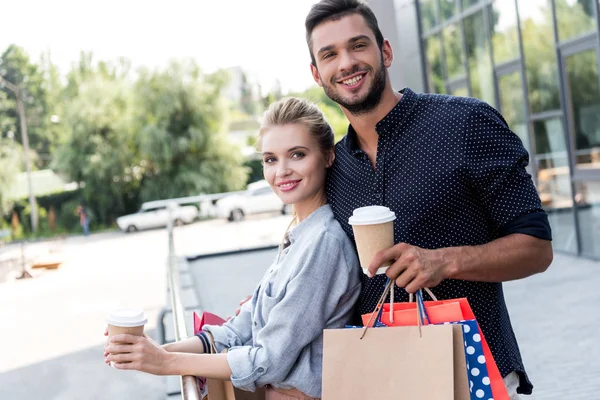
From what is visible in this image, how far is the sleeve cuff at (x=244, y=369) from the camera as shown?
2.02 metres

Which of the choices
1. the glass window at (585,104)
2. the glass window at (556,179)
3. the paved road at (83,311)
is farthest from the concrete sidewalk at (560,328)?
the paved road at (83,311)

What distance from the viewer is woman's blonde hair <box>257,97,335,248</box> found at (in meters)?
2.20

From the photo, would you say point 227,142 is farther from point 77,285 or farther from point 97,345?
point 97,345

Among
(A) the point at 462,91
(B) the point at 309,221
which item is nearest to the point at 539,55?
(A) the point at 462,91

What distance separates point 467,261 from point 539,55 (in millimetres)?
9969

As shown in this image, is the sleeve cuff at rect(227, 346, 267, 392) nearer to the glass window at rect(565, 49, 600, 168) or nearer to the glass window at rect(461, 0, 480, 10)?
the glass window at rect(565, 49, 600, 168)

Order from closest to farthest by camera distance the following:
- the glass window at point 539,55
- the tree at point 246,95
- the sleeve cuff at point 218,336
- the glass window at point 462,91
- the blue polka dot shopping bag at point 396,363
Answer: the blue polka dot shopping bag at point 396,363, the sleeve cuff at point 218,336, the glass window at point 539,55, the glass window at point 462,91, the tree at point 246,95

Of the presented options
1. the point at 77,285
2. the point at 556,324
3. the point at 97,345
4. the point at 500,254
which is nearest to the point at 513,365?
the point at 500,254

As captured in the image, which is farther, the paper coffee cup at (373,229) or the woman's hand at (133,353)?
the woman's hand at (133,353)

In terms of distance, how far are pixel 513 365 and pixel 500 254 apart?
0.38 meters

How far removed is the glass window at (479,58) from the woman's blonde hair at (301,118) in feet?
36.5

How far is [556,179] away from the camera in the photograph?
36.4 feet

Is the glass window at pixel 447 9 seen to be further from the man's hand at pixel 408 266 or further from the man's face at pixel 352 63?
the man's hand at pixel 408 266

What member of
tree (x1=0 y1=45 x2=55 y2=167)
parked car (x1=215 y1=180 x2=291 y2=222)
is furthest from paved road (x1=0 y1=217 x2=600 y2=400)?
tree (x1=0 y1=45 x2=55 y2=167)
